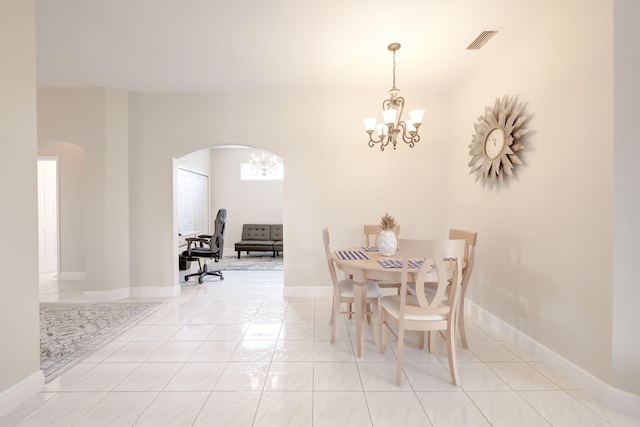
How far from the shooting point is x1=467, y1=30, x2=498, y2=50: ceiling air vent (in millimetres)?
2611

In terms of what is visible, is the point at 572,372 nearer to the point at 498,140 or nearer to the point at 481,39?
the point at 498,140

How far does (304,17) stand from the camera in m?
2.43

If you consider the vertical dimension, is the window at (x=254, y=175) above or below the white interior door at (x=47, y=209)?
above

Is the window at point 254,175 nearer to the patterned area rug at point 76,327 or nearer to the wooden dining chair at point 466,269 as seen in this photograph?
the patterned area rug at point 76,327

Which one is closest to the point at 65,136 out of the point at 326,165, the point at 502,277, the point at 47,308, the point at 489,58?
the point at 47,308

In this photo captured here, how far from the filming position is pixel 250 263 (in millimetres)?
6453

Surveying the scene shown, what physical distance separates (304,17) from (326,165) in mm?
1849

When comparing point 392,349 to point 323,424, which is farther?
point 392,349

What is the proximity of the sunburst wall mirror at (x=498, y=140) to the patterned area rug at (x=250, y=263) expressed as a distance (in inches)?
157

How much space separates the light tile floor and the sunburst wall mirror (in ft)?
5.14

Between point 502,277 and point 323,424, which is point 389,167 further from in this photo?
point 323,424

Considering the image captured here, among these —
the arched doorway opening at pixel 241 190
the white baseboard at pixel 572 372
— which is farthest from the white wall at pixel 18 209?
the arched doorway opening at pixel 241 190

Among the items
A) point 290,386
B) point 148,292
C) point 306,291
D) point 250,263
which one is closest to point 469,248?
point 290,386

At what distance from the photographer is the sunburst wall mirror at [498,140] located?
254 centimetres
